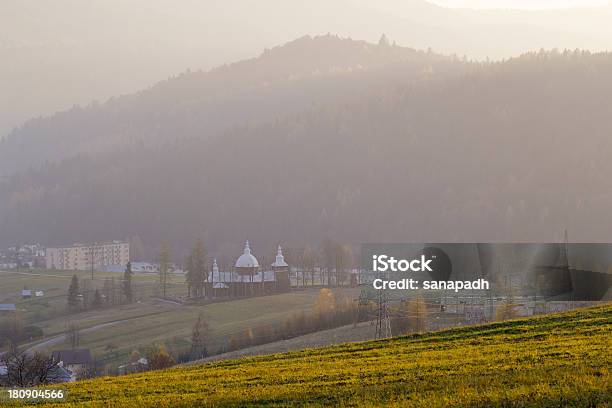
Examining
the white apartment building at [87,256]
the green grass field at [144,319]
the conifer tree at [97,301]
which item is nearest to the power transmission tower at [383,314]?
the green grass field at [144,319]

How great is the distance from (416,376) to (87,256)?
366 feet

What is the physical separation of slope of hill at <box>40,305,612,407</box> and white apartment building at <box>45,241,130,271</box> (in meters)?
96.4

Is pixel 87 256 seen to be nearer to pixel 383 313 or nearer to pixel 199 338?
pixel 199 338

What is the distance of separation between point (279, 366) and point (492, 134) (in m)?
146

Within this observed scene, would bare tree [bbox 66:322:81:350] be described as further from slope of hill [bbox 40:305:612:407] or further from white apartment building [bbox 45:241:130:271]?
white apartment building [bbox 45:241:130:271]

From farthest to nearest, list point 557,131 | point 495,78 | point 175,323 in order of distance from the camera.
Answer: point 495,78
point 557,131
point 175,323

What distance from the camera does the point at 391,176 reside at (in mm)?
159750

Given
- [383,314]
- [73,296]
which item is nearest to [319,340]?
[383,314]

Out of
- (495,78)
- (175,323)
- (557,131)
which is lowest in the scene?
(175,323)

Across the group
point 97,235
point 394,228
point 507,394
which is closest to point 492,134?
point 394,228

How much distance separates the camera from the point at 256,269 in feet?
295

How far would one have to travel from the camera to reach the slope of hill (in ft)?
56.5

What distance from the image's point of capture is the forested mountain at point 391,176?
135m

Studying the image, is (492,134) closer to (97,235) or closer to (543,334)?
(97,235)
